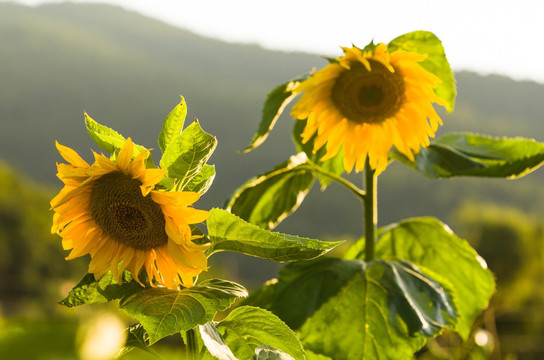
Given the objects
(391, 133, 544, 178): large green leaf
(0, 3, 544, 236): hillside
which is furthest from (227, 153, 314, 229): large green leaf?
(0, 3, 544, 236): hillside

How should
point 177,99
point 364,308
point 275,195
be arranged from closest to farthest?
point 364,308 < point 275,195 < point 177,99

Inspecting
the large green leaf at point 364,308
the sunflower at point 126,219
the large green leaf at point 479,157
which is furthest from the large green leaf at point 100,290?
the large green leaf at point 479,157

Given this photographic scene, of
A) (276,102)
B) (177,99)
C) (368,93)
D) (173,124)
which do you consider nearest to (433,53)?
(368,93)

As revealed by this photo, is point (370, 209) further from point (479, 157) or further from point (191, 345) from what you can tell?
point (191, 345)

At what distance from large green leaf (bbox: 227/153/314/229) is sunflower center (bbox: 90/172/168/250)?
275 millimetres

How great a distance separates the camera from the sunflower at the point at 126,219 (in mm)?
360

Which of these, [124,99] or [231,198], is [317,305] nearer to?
[231,198]

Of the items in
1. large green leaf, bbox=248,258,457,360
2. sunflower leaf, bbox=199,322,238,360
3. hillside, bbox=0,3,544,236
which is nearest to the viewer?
sunflower leaf, bbox=199,322,238,360

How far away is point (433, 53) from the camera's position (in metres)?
0.70

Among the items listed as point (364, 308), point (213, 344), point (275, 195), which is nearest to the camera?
point (213, 344)

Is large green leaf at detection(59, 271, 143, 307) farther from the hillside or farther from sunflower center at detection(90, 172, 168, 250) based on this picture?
the hillside

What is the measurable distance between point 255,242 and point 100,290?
11cm

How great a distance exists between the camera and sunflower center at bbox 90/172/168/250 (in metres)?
0.37

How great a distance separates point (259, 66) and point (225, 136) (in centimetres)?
587
